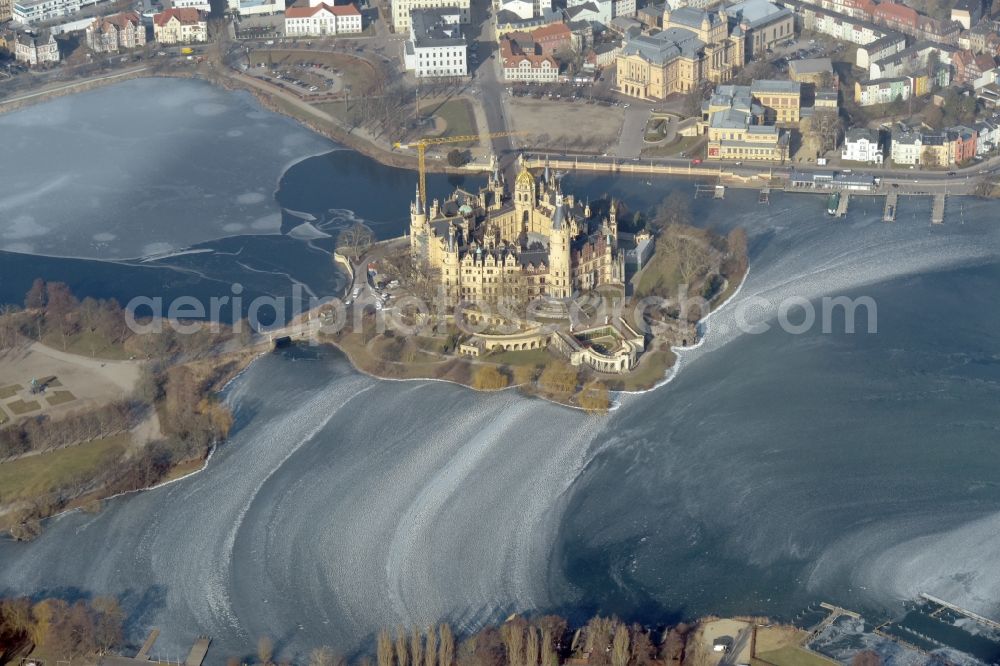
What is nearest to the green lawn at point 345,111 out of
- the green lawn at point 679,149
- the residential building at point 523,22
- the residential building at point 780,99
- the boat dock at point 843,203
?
the residential building at point 523,22

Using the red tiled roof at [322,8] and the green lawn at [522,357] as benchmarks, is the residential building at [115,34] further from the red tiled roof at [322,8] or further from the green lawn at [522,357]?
the green lawn at [522,357]

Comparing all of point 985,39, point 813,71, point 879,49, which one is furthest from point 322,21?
point 985,39

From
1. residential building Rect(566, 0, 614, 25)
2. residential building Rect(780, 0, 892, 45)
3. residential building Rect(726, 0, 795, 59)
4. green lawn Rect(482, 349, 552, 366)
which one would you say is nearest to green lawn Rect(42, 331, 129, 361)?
green lawn Rect(482, 349, 552, 366)

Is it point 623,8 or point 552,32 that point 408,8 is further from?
point 623,8

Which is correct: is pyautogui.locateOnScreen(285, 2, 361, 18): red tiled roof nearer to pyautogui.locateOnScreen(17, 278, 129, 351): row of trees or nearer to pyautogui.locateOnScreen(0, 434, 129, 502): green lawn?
pyautogui.locateOnScreen(17, 278, 129, 351): row of trees

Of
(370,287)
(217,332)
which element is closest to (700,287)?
(370,287)

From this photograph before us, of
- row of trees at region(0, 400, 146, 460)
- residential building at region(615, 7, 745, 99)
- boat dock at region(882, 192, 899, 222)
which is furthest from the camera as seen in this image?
residential building at region(615, 7, 745, 99)
